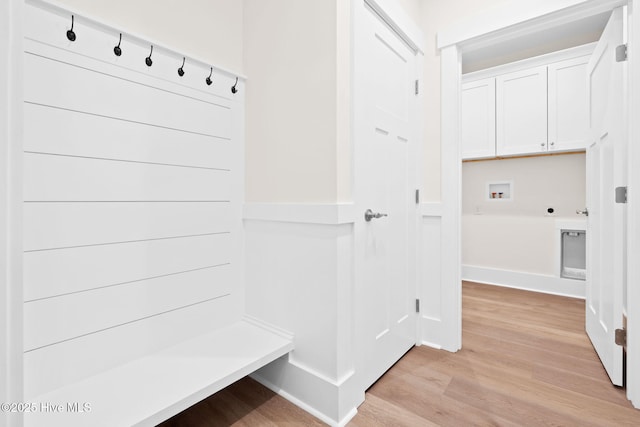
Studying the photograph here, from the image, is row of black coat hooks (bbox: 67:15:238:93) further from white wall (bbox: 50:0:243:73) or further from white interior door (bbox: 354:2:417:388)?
white interior door (bbox: 354:2:417:388)

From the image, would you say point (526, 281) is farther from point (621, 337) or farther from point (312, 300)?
point (312, 300)

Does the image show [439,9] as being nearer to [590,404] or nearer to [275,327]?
[275,327]

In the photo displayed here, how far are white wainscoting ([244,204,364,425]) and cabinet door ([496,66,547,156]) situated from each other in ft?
9.00

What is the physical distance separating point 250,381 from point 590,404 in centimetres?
165

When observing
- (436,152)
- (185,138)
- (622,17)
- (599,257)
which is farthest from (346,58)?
(599,257)

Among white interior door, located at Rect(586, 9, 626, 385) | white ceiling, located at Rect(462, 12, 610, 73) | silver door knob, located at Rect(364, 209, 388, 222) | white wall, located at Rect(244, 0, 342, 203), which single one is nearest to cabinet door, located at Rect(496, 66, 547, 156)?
white ceiling, located at Rect(462, 12, 610, 73)

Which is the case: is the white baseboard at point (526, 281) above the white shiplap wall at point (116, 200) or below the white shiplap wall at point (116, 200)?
below

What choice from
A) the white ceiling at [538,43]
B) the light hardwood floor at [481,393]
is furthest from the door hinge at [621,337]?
the white ceiling at [538,43]

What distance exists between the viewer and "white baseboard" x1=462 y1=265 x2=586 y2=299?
3.08 meters

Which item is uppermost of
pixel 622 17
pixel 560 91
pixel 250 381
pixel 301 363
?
pixel 560 91

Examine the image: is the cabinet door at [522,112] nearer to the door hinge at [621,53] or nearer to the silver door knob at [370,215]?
the door hinge at [621,53]

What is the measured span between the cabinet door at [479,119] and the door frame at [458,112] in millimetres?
1513

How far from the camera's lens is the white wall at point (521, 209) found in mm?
3150

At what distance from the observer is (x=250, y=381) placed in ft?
5.37
